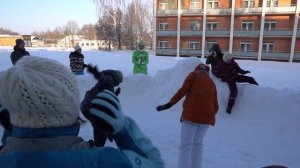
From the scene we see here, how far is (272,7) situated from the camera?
101 ft

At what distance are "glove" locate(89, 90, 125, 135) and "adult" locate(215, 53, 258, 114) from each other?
20.3 feet

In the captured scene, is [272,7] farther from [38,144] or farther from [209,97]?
[38,144]

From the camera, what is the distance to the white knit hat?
38.3 inches

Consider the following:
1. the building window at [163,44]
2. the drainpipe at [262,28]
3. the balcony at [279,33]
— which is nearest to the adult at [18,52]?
the drainpipe at [262,28]

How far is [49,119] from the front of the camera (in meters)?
1.00

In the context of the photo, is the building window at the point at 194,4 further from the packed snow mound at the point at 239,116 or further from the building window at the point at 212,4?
the packed snow mound at the point at 239,116

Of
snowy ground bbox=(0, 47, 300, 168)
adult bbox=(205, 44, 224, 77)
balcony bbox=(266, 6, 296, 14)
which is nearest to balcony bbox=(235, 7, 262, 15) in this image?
balcony bbox=(266, 6, 296, 14)

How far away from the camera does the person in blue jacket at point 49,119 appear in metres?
0.97

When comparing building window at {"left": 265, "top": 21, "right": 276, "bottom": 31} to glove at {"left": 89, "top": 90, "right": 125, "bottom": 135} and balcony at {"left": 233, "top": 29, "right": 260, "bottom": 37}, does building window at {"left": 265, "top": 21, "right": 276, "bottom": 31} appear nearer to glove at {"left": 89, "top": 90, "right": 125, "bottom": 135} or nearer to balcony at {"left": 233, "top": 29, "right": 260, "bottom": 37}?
balcony at {"left": 233, "top": 29, "right": 260, "bottom": 37}

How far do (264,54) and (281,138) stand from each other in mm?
27847

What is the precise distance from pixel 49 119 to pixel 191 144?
3.11 metres

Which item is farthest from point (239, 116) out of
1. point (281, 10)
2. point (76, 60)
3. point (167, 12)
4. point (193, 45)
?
point (167, 12)

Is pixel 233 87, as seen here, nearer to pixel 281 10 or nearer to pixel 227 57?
pixel 227 57

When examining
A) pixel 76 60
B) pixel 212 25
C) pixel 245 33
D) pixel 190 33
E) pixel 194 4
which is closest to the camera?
pixel 76 60
